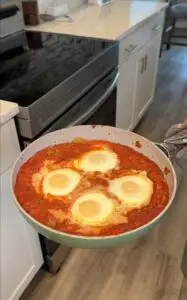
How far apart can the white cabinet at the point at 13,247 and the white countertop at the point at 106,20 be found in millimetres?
822

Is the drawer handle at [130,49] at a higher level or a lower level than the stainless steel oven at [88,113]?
higher

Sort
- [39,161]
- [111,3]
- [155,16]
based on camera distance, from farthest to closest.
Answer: [111,3] → [155,16] → [39,161]

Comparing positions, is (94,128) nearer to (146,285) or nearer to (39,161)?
(39,161)

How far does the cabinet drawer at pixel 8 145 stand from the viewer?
813 millimetres

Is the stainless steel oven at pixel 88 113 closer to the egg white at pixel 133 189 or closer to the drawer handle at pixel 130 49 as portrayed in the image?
the drawer handle at pixel 130 49

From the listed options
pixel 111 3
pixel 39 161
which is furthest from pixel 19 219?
pixel 111 3

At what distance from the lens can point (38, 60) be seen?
1.15 m

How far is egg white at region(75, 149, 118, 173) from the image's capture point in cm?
75

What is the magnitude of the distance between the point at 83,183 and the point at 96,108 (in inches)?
23.3

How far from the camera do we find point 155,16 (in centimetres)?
194

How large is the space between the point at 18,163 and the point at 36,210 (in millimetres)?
140

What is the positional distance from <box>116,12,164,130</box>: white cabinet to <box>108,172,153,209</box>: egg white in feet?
3.01

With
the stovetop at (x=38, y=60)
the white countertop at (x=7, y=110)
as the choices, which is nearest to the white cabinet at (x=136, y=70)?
the stovetop at (x=38, y=60)

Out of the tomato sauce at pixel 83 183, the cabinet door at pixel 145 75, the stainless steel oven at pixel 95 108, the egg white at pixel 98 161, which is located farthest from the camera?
the cabinet door at pixel 145 75
